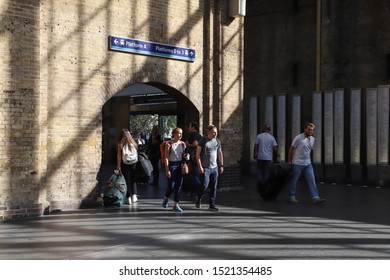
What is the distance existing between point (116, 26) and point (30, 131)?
3.22 meters

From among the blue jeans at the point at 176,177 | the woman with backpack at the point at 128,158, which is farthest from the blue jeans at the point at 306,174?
the woman with backpack at the point at 128,158

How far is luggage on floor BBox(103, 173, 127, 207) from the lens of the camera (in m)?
10.9

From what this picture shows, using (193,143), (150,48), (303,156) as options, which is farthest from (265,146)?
(150,48)

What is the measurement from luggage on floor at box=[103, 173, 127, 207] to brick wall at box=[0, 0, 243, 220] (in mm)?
499

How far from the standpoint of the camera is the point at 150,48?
12312 mm

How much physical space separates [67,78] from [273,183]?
512cm

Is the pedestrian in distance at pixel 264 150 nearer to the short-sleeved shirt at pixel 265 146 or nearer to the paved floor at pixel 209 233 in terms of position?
the short-sleeved shirt at pixel 265 146

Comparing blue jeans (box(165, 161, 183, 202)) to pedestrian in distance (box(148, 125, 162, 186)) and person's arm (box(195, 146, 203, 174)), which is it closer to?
person's arm (box(195, 146, 203, 174))

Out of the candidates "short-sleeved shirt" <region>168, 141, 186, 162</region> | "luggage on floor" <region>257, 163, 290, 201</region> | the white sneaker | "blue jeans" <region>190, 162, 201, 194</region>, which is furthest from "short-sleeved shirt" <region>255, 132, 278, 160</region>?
"short-sleeved shirt" <region>168, 141, 186, 162</region>

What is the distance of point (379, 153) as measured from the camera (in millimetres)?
16250

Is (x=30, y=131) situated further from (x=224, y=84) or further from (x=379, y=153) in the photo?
(x=379, y=153)

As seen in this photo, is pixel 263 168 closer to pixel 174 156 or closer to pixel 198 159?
pixel 198 159
